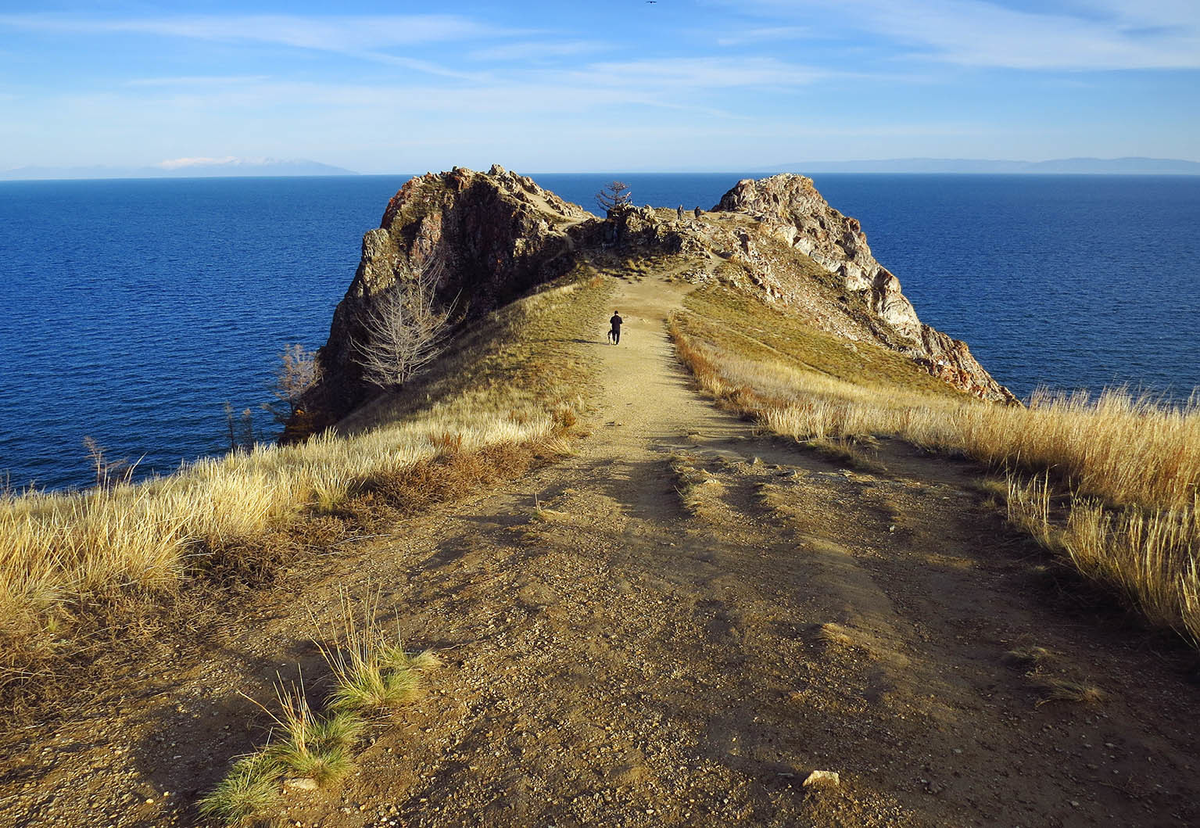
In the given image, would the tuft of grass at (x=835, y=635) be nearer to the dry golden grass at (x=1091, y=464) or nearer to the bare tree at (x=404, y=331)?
the dry golden grass at (x=1091, y=464)

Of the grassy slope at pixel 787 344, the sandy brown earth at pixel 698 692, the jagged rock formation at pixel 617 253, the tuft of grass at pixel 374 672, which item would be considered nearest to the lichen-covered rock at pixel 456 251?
the jagged rock formation at pixel 617 253

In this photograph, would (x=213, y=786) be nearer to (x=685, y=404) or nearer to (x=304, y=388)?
(x=685, y=404)

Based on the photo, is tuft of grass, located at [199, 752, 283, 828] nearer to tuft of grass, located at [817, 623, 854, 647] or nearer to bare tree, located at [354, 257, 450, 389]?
tuft of grass, located at [817, 623, 854, 647]

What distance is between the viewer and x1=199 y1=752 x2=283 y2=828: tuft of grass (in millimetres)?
3541

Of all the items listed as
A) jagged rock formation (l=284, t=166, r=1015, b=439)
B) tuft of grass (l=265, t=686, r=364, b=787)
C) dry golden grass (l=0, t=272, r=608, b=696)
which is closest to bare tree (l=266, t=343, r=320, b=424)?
jagged rock formation (l=284, t=166, r=1015, b=439)

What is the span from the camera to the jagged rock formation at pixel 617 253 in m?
40.3

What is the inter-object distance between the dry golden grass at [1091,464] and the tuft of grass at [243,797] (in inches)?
245

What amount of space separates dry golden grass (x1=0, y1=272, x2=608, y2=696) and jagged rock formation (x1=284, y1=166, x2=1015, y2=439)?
28.0 meters

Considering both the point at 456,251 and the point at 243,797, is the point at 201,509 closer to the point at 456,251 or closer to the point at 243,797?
the point at 243,797

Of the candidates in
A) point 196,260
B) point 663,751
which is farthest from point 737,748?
point 196,260

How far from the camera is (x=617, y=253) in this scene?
41.9 m

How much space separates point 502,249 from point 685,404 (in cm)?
3319

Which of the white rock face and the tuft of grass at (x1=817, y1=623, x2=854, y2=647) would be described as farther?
the white rock face

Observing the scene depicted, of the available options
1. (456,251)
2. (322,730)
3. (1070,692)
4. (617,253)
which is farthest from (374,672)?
(456,251)
